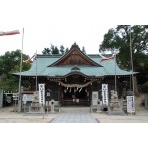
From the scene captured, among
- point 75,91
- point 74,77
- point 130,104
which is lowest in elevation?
point 130,104

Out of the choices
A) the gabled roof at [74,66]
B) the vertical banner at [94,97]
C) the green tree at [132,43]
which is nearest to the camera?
the vertical banner at [94,97]

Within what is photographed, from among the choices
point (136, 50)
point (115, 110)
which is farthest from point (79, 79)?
point (136, 50)

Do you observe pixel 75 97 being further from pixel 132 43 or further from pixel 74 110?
pixel 132 43

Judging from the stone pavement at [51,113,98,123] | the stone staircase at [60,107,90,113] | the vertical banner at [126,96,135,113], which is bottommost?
the stone pavement at [51,113,98,123]

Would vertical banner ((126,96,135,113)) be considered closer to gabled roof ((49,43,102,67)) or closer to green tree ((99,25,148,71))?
gabled roof ((49,43,102,67))

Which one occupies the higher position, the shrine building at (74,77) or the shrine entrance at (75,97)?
the shrine building at (74,77)

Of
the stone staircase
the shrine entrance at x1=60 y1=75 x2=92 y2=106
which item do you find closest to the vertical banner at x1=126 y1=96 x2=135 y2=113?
the stone staircase

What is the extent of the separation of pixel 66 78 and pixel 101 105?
3.92 metres

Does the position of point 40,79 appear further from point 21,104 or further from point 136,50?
point 136,50

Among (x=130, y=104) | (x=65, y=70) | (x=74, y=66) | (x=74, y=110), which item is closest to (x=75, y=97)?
(x=65, y=70)

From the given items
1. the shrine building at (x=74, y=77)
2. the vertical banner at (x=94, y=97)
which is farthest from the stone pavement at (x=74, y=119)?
the shrine building at (x=74, y=77)

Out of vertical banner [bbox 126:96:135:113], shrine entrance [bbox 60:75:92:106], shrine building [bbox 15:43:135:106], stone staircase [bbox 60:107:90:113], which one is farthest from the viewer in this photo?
shrine entrance [bbox 60:75:92:106]

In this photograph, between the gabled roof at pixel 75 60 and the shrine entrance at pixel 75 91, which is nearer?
the shrine entrance at pixel 75 91

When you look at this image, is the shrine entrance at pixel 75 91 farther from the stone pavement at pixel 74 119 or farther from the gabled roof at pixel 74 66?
the stone pavement at pixel 74 119
